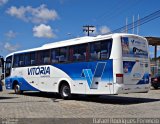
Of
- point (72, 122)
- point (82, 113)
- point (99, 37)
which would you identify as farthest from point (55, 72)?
point (72, 122)

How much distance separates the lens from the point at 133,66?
1677 centimetres

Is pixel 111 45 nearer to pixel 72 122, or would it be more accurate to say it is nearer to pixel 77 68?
pixel 77 68

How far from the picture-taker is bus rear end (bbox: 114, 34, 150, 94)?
53.0ft

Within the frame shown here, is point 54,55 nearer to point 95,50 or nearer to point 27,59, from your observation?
point 27,59

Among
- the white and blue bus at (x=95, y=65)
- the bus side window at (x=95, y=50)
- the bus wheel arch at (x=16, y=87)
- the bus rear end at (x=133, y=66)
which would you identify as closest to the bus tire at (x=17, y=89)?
the bus wheel arch at (x=16, y=87)

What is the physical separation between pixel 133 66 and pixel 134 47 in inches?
36.4

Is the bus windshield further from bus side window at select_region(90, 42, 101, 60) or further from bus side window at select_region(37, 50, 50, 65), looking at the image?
bus side window at select_region(37, 50, 50, 65)

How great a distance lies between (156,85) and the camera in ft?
101

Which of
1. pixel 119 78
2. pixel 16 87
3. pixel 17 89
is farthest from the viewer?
pixel 16 87

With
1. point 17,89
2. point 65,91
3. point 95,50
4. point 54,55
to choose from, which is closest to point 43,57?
point 54,55

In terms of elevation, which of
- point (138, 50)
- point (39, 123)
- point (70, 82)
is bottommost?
point (39, 123)

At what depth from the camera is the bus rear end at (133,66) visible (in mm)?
16156

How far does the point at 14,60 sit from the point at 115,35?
10.6 metres

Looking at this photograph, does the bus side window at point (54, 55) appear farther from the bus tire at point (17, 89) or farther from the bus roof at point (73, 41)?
the bus tire at point (17, 89)
